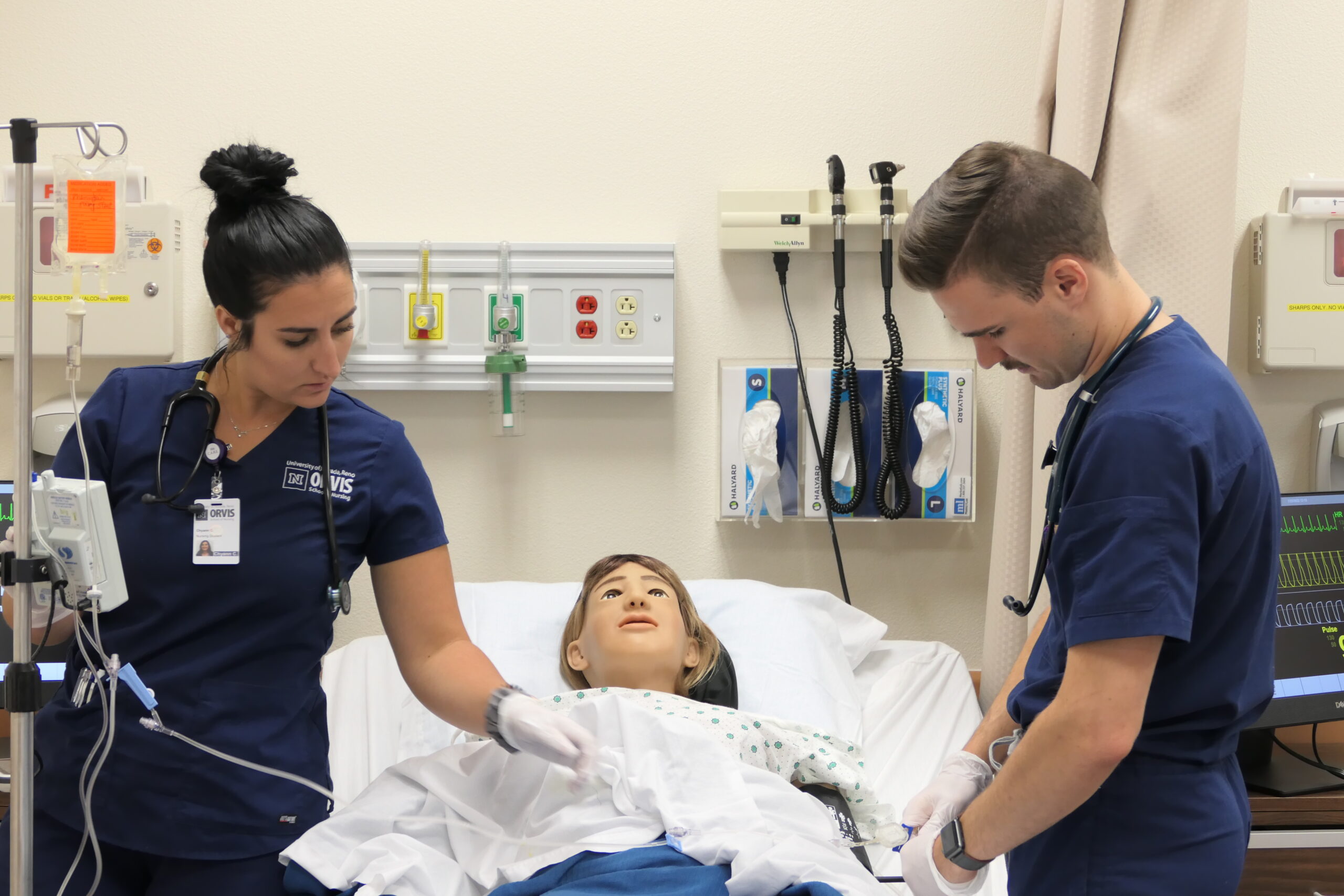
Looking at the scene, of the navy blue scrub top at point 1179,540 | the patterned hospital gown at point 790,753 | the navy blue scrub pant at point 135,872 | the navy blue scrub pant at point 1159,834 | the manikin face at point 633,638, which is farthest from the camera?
the manikin face at point 633,638

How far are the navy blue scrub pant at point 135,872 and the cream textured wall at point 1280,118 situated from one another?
7.07 feet

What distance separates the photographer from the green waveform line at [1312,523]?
2012 mm

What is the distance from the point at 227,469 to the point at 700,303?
3.97ft

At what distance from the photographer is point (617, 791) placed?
1.44 meters

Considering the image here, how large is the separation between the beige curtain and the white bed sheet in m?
0.52

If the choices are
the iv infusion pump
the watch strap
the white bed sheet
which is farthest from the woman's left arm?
the white bed sheet

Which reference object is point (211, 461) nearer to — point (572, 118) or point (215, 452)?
point (215, 452)

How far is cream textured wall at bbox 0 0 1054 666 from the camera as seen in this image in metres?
2.23

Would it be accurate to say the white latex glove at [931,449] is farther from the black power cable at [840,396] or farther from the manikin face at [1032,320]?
the manikin face at [1032,320]

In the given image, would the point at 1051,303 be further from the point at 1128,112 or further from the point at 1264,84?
the point at 1264,84

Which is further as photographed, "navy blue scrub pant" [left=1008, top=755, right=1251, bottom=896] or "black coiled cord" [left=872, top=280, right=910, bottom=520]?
"black coiled cord" [left=872, top=280, right=910, bottom=520]

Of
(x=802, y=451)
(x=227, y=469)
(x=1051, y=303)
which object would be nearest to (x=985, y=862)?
(x=1051, y=303)

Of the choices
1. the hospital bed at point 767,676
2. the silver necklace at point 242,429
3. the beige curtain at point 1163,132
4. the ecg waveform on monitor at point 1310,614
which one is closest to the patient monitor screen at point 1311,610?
the ecg waveform on monitor at point 1310,614

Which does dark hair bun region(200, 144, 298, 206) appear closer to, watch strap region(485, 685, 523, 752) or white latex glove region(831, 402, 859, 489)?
watch strap region(485, 685, 523, 752)
